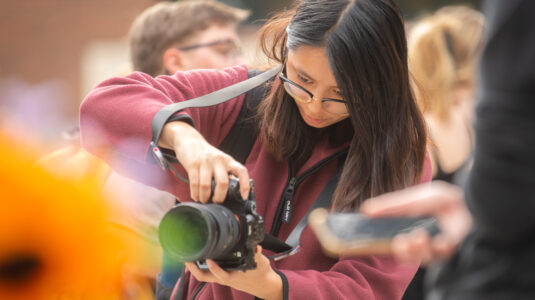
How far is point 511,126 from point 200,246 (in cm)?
72

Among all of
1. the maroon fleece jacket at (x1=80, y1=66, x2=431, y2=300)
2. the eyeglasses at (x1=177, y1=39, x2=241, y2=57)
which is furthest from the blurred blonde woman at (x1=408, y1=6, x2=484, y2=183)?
the maroon fleece jacket at (x1=80, y1=66, x2=431, y2=300)

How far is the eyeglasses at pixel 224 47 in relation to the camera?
2.85 meters

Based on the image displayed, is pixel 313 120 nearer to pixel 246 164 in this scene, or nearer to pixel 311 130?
pixel 311 130

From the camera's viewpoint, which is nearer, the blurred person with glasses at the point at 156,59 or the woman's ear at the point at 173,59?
the blurred person with glasses at the point at 156,59

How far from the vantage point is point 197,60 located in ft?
9.25

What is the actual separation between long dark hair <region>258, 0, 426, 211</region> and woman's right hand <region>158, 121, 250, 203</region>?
0.33m

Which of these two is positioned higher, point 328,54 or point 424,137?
point 328,54

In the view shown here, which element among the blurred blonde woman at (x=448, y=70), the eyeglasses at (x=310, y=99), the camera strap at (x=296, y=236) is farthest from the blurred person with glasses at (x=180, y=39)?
the camera strap at (x=296, y=236)

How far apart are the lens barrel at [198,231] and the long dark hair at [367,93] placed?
15.7 inches

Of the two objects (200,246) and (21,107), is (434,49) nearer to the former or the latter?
(200,246)

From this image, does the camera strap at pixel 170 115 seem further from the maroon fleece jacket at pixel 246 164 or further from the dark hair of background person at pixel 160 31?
the dark hair of background person at pixel 160 31

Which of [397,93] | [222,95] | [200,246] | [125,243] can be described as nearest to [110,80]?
[222,95]

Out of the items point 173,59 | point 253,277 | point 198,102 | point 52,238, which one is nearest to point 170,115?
point 198,102

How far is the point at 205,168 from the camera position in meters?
1.33
